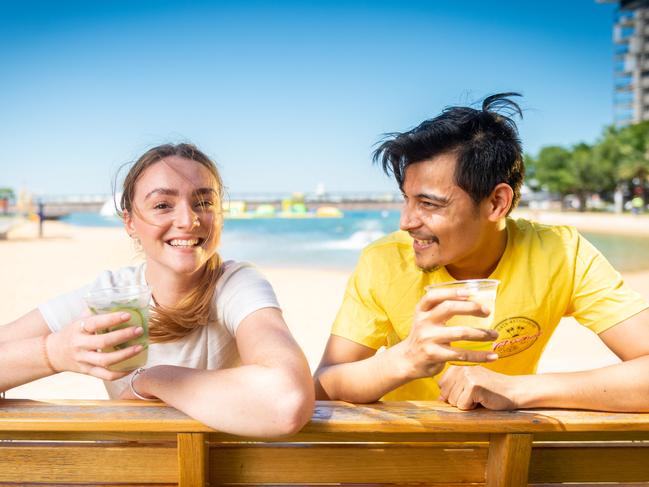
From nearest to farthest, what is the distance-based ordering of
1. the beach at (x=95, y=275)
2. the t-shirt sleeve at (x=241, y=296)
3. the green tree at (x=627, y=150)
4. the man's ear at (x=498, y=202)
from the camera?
the t-shirt sleeve at (x=241, y=296) → the man's ear at (x=498, y=202) → the beach at (x=95, y=275) → the green tree at (x=627, y=150)

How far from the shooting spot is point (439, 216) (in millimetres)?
2102

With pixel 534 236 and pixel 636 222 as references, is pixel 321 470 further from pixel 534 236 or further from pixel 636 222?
pixel 636 222

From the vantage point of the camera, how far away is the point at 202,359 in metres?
2.20

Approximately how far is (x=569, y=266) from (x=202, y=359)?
144 cm

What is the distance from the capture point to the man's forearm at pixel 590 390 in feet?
5.56

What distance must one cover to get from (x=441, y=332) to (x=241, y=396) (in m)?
0.56

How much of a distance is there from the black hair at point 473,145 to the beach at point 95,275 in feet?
4.46

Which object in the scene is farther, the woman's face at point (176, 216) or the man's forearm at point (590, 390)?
the woman's face at point (176, 216)

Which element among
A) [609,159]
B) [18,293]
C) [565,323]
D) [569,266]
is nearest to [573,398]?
[569,266]

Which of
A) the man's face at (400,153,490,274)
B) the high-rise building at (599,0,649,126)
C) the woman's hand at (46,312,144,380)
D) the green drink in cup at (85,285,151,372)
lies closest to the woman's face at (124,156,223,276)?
the green drink in cup at (85,285,151,372)

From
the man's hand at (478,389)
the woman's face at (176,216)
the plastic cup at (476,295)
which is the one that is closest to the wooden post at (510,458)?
the man's hand at (478,389)

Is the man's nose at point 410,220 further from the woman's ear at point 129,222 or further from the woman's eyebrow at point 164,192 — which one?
the woman's ear at point 129,222

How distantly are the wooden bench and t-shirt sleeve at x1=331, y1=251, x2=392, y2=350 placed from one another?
53 cm

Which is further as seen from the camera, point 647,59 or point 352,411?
point 647,59
